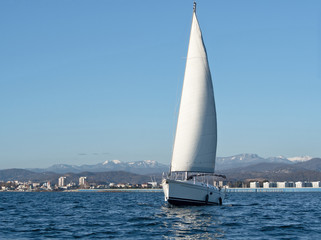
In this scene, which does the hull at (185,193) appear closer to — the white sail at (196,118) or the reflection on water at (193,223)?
the reflection on water at (193,223)

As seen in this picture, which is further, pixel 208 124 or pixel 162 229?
pixel 208 124


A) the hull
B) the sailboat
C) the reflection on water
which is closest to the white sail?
the sailboat

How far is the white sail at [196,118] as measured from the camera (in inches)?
2012

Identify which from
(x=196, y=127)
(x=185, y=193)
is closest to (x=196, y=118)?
(x=196, y=127)

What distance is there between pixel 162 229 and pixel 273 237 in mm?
7730

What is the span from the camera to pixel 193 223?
35250 mm

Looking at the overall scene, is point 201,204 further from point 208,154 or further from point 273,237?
point 273,237

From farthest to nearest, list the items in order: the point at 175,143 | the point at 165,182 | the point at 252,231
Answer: the point at 175,143, the point at 165,182, the point at 252,231

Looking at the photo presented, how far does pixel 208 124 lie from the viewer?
52438mm

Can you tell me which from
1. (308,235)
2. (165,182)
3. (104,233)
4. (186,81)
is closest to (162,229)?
(104,233)

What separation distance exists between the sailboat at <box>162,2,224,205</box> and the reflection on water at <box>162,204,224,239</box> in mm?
4997

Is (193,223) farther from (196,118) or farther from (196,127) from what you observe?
(196,118)

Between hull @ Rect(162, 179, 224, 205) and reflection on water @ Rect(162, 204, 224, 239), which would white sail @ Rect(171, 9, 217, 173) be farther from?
reflection on water @ Rect(162, 204, 224, 239)

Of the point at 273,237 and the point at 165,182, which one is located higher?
the point at 165,182
